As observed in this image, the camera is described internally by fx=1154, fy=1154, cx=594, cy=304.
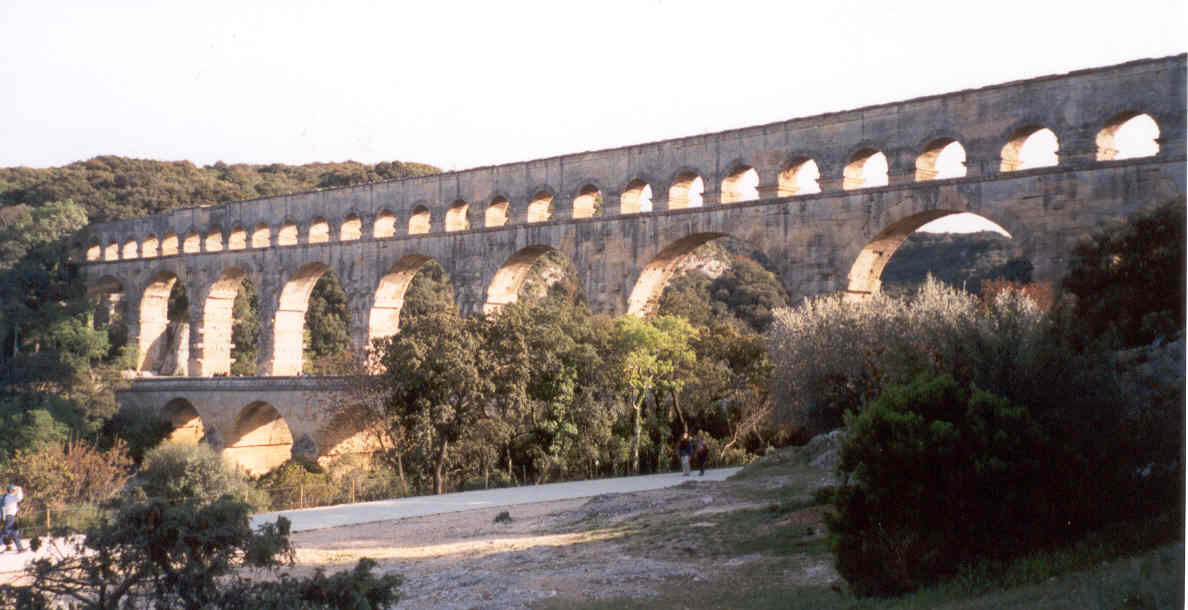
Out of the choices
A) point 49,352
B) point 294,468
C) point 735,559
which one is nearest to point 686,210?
point 294,468

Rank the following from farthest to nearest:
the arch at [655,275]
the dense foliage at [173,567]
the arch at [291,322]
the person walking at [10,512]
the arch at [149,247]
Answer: the arch at [149,247]
the arch at [291,322]
the arch at [655,275]
the person walking at [10,512]
the dense foliage at [173,567]

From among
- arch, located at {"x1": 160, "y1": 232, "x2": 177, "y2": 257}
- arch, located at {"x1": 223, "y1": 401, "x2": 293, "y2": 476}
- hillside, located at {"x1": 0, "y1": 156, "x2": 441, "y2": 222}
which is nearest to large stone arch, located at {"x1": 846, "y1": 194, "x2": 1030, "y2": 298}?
arch, located at {"x1": 223, "y1": 401, "x2": 293, "y2": 476}

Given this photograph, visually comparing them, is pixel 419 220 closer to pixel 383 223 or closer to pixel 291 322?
pixel 383 223

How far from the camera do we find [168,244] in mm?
38969

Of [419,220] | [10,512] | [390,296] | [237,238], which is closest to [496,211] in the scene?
[419,220]

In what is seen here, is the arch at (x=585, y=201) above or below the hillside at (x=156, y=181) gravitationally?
below

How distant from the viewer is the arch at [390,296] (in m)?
31.0

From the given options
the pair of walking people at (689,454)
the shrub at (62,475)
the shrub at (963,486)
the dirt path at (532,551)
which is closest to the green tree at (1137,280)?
the shrub at (963,486)

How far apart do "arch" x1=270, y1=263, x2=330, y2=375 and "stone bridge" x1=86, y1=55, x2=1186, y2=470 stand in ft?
0.16

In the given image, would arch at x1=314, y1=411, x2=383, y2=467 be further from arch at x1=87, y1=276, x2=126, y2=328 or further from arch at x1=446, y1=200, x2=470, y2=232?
arch at x1=87, y1=276, x2=126, y2=328

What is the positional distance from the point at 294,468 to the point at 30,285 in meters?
19.4

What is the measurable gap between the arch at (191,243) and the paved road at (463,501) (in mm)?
22027

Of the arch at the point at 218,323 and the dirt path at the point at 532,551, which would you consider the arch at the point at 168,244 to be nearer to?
the arch at the point at 218,323

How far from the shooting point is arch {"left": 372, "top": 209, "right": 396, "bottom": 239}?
31.7 meters
